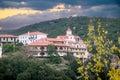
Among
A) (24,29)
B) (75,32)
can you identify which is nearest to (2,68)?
(75,32)

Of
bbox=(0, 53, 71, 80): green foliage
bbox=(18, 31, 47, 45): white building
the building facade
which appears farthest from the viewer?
bbox=(18, 31, 47, 45): white building

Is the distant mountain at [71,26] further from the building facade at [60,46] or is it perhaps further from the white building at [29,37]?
the building facade at [60,46]

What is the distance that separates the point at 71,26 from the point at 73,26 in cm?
160

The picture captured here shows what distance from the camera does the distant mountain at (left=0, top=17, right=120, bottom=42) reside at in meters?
89.6

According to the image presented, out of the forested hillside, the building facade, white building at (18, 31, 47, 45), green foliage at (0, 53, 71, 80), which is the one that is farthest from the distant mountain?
green foliage at (0, 53, 71, 80)

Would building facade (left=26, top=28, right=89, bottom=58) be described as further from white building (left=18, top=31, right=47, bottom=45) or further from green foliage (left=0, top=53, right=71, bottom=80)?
green foliage (left=0, top=53, right=71, bottom=80)

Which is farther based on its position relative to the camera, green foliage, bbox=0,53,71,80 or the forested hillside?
the forested hillside

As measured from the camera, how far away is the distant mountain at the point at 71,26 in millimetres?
89613

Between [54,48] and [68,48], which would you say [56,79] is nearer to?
[54,48]

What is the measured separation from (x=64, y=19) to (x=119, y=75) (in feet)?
364

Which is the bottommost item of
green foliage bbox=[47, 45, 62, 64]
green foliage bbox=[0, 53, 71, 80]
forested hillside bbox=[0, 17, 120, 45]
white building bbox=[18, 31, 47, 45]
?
green foliage bbox=[0, 53, 71, 80]

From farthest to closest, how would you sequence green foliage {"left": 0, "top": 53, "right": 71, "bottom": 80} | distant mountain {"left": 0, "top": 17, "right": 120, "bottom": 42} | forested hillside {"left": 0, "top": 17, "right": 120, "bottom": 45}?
distant mountain {"left": 0, "top": 17, "right": 120, "bottom": 42}, forested hillside {"left": 0, "top": 17, "right": 120, "bottom": 45}, green foliage {"left": 0, "top": 53, "right": 71, "bottom": 80}

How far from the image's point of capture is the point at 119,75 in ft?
33.9

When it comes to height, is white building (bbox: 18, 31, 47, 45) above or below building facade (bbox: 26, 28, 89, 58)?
above
